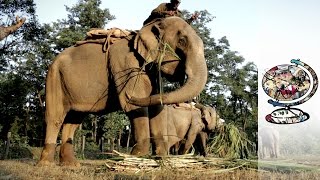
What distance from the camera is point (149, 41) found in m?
7.58

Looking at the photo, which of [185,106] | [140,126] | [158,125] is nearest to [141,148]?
[140,126]

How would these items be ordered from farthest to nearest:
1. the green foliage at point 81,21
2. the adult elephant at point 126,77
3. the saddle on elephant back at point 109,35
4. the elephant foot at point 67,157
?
1. the green foliage at point 81,21
2. the elephant foot at point 67,157
3. the saddle on elephant back at point 109,35
4. the adult elephant at point 126,77

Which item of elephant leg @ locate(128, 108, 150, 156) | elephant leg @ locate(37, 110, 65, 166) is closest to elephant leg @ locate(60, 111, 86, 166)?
elephant leg @ locate(37, 110, 65, 166)

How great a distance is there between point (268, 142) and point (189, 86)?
2081 mm

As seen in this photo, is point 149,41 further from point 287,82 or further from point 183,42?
point 287,82

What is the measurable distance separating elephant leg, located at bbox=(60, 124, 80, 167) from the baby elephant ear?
2.96 metres

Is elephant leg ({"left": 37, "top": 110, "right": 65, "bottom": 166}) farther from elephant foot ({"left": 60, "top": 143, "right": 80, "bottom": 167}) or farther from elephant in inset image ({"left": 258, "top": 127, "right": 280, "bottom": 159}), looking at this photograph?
elephant in inset image ({"left": 258, "top": 127, "right": 280, "bottom": 159})

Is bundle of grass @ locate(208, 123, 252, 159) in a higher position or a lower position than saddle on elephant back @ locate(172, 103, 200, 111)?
lower

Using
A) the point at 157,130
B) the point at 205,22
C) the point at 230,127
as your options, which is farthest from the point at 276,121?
the point at 205,22

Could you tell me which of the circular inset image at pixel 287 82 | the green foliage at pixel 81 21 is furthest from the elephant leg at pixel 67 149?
the green foliage at pixel 81 21

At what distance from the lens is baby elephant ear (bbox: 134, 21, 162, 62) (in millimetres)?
7445

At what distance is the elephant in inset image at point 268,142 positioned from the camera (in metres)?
4.41

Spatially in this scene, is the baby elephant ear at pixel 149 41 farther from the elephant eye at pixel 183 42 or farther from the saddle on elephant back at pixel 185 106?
the saddle on elephant back at pixel 185 106

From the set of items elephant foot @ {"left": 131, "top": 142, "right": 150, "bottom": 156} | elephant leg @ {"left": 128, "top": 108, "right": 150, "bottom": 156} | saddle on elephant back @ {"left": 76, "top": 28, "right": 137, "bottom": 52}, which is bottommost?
elephant foot @ {"left": 131, "top": 142, "right": 150, "bottom": 156}
